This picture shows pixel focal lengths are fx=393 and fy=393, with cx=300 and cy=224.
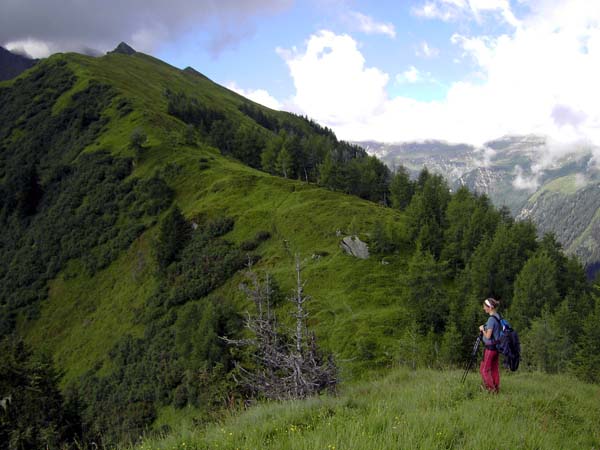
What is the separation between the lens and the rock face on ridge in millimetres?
49844

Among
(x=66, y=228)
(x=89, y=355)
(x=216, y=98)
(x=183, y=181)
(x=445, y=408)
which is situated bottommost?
(x=89, y=355)

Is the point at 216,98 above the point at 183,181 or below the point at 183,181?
above

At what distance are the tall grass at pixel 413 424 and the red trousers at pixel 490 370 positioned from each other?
1.70 ft

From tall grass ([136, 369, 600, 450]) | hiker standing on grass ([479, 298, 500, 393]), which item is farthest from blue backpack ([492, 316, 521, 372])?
tall grass ([136, 369, 600, 450])

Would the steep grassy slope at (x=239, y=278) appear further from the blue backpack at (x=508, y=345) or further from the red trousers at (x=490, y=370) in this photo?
the blue backpack at (x=508, y=345)

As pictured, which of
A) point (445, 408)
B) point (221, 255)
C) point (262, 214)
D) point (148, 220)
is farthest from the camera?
point (148, 220)

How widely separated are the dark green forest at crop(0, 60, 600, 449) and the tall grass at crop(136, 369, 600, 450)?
9.91 feet

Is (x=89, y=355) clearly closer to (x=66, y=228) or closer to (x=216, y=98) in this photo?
(x=66, y=228)

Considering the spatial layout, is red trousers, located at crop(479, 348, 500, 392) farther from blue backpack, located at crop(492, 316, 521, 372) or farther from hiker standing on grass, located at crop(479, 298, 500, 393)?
blue backpack, located at crop(492, 316, 521, 372)

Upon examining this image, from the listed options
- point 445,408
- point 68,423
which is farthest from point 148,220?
point 445,408

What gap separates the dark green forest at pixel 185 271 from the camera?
95.3 ft

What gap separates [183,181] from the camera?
78312 millimetres

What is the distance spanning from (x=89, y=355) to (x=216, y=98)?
6154 inches

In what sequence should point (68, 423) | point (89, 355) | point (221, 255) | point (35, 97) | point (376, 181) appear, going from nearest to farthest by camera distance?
point (68, 423), point (89, 355), point (221, 255), point (376, 181), point (35, 97)
